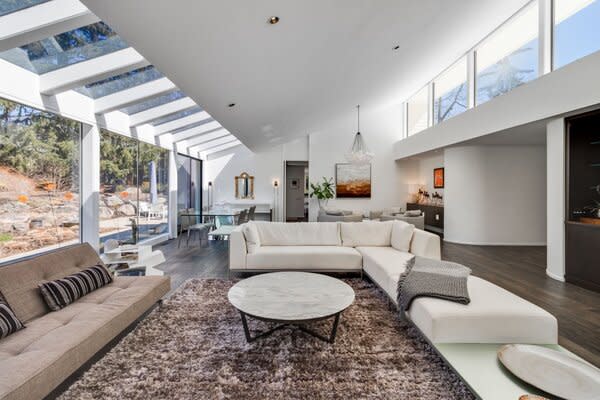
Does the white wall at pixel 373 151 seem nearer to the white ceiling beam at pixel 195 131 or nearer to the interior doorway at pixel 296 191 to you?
the interior doorway at pixel 296 191

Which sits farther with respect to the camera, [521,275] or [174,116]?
[174,116]

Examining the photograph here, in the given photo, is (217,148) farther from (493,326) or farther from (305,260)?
(493,326)

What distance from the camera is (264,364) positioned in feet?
6.56

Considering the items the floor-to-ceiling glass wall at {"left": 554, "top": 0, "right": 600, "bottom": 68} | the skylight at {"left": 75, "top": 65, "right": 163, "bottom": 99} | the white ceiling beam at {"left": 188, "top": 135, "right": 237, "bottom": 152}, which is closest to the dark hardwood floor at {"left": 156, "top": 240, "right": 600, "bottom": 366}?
the skylight at {"left": 75, "top": 65, "right": 163, "bottom": 99}

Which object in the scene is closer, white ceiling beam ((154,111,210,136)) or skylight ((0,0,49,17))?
skylight ((0,0,49,17))

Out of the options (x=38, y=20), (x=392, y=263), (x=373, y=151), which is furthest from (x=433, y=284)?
(x=373, y=151)

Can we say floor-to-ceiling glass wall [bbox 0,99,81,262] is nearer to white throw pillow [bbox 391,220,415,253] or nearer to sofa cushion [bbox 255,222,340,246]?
sofa cushion [bbox 255,222,340,246]

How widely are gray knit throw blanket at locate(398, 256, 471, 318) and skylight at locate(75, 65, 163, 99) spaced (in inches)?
159

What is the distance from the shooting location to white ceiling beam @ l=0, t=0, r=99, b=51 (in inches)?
92.4

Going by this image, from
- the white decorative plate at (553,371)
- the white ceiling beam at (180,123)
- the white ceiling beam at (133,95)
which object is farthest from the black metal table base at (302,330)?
the white ceiling beam at (180,123)

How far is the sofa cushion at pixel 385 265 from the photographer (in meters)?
2.88

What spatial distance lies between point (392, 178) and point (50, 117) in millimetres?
8661

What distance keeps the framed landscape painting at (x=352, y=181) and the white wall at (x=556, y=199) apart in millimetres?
5648

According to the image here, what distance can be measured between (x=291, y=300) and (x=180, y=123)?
5256 millimetres
